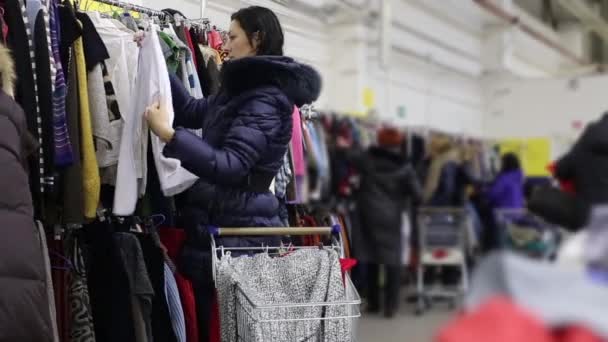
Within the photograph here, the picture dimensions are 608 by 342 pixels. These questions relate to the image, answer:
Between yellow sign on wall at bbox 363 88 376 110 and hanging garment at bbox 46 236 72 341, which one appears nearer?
hanging garment at bbox 46 236 72 341

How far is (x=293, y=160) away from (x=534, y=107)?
1.15 metres

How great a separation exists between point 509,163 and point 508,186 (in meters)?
0.13

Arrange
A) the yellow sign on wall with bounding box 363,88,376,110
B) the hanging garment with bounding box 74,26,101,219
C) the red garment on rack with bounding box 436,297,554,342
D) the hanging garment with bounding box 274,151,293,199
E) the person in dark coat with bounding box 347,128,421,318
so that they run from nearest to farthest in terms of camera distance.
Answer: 1. the red garment on rack with bounding box 436,297,554,342
2. the hanging garment with bounding box 74,26,101,219
3. the hanging garment with bounding box 274,151,293,199
4. the person in dark coat with bounding box 347,128,421,318
5. the yellow sign on wall with bounding box 363,88,376,110

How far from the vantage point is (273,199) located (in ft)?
6.97

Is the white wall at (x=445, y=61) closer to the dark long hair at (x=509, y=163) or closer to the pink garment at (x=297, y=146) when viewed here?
the dark long hair at (x=509, y=163)

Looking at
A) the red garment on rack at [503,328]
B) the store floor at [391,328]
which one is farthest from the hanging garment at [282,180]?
the red garment on rack at [503,328]

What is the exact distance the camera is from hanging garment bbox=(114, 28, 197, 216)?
2154mm

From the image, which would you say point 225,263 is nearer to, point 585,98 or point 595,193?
point 585,98

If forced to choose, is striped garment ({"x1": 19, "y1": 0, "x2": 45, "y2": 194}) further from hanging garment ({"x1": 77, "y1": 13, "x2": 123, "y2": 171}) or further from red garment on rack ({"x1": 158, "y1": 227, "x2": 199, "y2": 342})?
red garment on rack ({"x1": 158, "y1": 227, "x2": 199, "y2": 342})

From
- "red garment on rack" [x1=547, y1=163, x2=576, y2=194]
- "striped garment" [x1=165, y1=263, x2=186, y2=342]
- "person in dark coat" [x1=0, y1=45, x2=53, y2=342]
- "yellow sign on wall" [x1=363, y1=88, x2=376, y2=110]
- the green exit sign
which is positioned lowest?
"striped garment" [x1=165, y1=263, x2=186, y2=342]

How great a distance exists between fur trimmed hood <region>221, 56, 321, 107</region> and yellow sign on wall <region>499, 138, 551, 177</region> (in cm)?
61

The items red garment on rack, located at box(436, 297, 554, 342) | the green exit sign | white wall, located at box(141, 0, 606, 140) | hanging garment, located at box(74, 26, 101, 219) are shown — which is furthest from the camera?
the green exit sign

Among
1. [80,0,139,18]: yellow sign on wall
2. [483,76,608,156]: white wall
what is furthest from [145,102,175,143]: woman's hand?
[483,76,608,156]: white wall

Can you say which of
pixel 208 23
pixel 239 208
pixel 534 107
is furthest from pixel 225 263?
pixel 208 23
